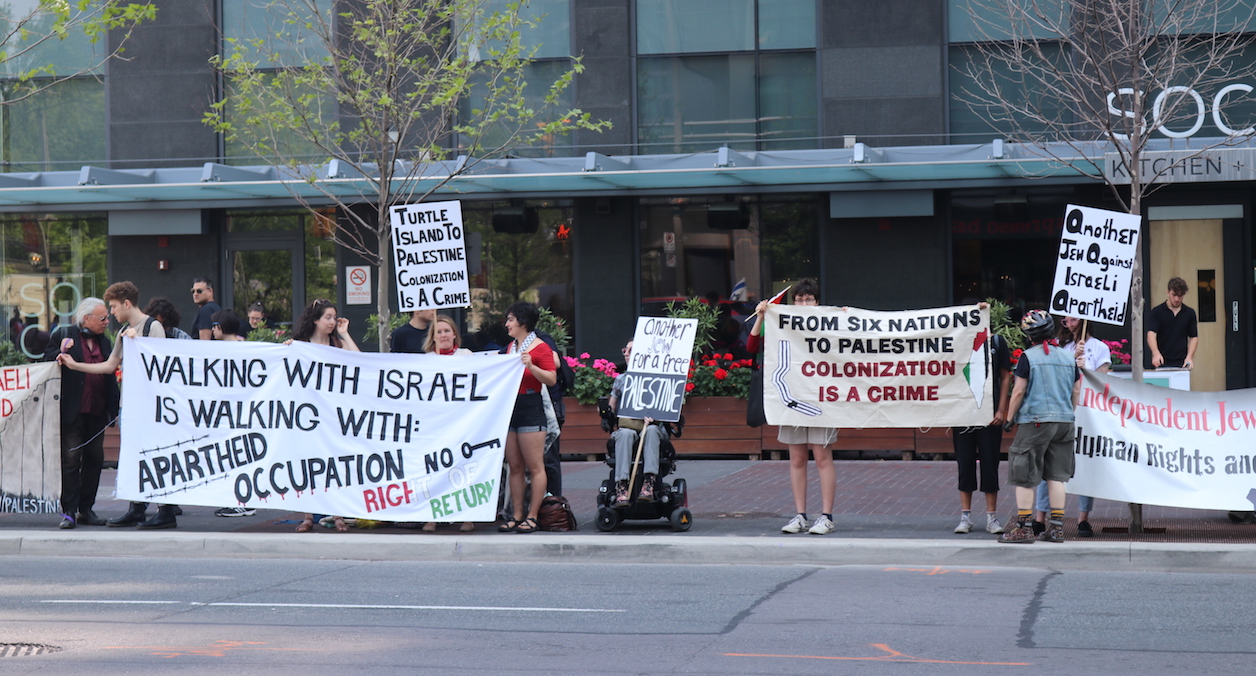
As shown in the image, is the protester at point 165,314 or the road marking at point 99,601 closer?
the road marking at point 99,601

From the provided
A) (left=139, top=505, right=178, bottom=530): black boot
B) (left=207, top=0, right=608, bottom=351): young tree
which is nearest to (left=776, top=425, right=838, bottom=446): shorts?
(left=207, top=0, right=608, bottom=351): young tree

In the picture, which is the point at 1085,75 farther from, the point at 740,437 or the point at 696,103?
the point at 740,437

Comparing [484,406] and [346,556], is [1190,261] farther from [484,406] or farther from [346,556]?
[346,556]

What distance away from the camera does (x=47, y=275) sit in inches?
786

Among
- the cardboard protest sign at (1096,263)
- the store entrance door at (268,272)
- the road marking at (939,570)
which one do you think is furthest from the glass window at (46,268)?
the cardboard protest sign at (1096,263)

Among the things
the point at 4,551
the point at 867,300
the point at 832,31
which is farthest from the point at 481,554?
the point at 832,31

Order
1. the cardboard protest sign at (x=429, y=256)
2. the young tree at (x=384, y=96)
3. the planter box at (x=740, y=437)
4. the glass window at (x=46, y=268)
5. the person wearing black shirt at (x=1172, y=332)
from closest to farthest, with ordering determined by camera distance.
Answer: the cardboard protest sign at (x=429, y=256) < the young tree at (x=384, y=96) < the person wearing black shirt at (x=1172, y=332) < the planter box at (x=740, y=437) < the glass window at (x=46, y=268)

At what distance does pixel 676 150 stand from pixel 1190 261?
7.26 meters

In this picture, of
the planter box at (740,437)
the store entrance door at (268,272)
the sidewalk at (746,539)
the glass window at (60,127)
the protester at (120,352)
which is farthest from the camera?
the glass window at (60,127)

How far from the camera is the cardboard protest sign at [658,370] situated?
10367 mm

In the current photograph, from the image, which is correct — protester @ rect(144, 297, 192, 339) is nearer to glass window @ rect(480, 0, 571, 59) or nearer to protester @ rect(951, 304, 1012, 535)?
protester @ rect(951, 304, 1012, 535)

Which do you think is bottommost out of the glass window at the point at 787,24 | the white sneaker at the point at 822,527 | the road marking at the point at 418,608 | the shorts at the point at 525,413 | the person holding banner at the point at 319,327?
the road marking at the point at 418,608

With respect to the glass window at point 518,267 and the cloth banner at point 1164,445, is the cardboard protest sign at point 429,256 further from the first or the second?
the glass window at point 518,267

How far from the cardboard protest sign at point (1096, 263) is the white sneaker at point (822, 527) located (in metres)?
2.39
